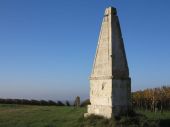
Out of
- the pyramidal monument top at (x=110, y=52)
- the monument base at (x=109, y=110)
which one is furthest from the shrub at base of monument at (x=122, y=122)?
the pyramidal monument top at (x=110, y=52)

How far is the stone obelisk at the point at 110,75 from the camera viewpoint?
18438mm

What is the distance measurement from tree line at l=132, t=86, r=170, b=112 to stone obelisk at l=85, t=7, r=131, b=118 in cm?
1143

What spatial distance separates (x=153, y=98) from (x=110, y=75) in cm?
1294

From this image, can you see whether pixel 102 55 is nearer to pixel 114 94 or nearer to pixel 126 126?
pixel 114 94

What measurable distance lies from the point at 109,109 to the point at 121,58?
2.89 meters

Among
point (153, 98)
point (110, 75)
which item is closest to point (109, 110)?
point (110, 75)

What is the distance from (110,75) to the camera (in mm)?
18484

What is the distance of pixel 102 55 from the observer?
757 inches

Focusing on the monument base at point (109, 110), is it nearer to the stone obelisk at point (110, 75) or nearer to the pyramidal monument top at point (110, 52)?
Answer: the stone obelisk at point (110, 75)

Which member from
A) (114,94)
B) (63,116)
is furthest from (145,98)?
(114,94)

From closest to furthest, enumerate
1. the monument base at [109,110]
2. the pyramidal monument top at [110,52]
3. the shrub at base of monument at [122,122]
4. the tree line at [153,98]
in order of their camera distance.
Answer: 1. the shrub at base of monument at [122,122]
2. the monument base at [109,110]
3. the pyramidal monument top at [110,52]
4. the tree line at [153,98]

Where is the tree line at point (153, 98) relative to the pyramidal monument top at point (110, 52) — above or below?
below

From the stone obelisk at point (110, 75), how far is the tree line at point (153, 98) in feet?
37.5

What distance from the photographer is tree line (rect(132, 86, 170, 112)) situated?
30.8 m
